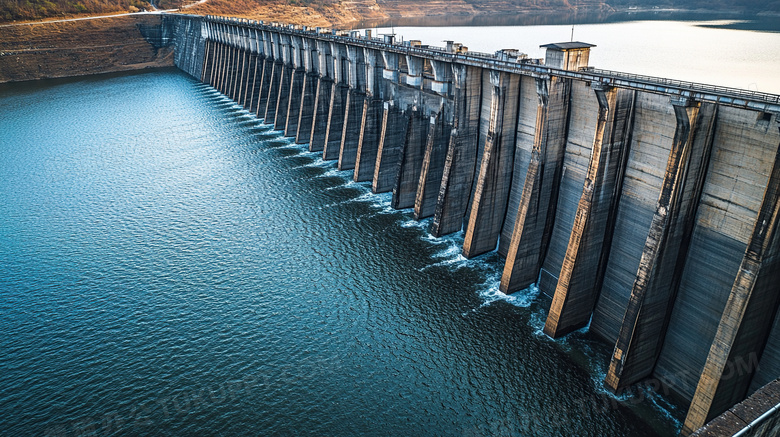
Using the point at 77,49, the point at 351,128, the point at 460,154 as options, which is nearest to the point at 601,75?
the point at 460,154

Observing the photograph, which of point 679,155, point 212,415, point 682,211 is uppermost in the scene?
point 679,155

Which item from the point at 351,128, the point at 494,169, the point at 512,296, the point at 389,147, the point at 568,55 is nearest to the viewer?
the point at 568,55

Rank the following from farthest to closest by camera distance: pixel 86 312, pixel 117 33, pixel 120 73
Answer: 1. pixel 117 33
2. pixel 120 73
3. pixel 86 312

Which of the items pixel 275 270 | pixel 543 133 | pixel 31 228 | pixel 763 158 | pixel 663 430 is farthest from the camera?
pixel 31 228

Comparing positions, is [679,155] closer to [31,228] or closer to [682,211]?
[682,211]

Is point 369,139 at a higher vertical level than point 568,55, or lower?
lower

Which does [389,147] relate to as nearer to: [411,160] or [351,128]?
[411,160]

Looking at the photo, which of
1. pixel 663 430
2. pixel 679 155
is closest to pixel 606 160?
pixel 679 155

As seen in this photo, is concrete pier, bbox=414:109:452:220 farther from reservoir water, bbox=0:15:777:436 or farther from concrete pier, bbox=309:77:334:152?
concrete pier, bbox=309:77:334:152
